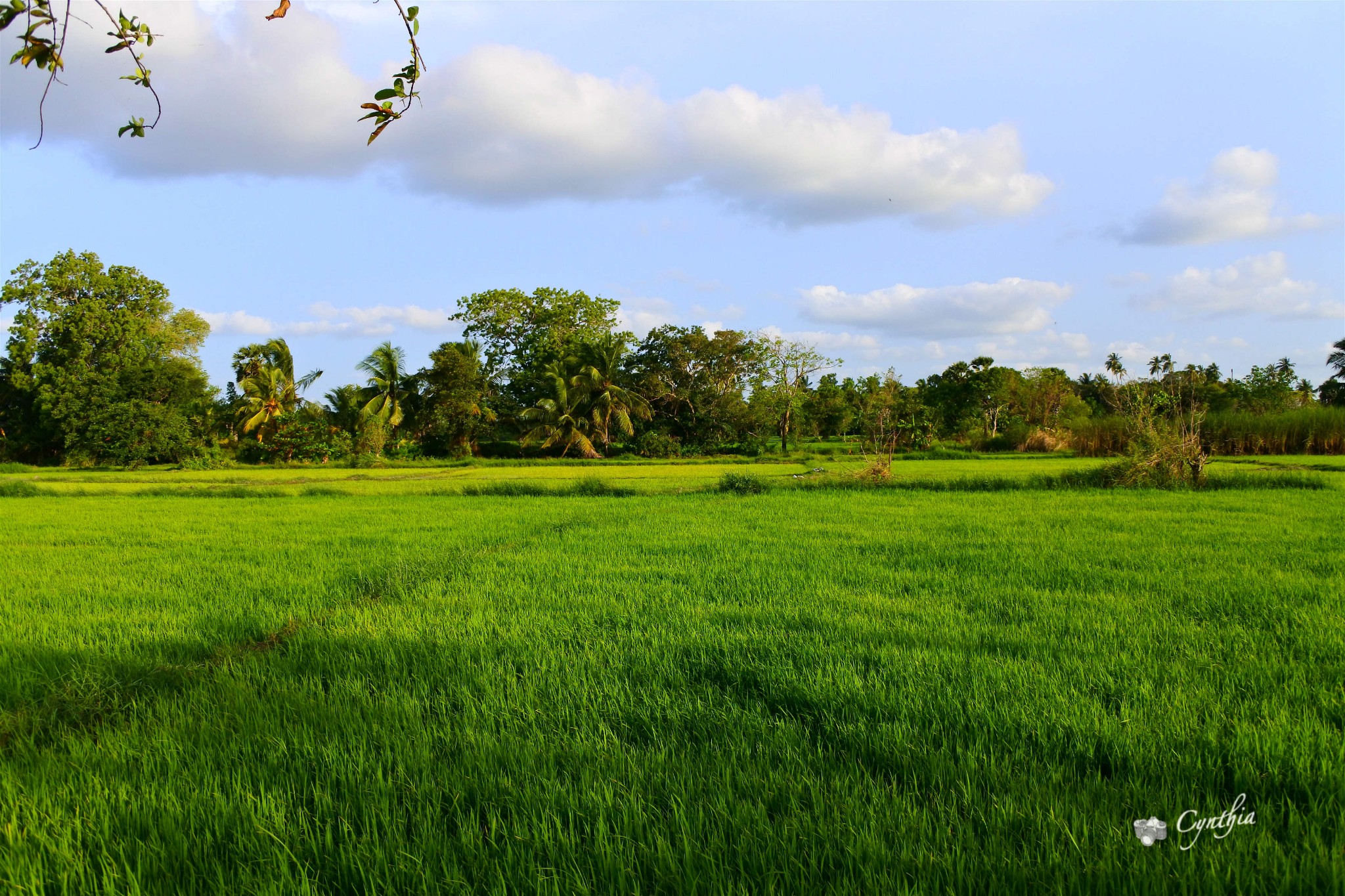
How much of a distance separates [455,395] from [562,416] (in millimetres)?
4584

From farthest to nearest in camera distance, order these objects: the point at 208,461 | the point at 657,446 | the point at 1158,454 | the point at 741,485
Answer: the point at 657,446
the point at 208,461
the point at 741,485
the point at 1158,454

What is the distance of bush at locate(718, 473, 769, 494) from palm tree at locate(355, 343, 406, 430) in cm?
1987

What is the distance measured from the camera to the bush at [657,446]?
30.0 metres

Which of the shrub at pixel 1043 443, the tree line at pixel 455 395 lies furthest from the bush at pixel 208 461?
the shrub at pixel 1043 443

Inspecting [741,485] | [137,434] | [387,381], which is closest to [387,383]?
[387,381]

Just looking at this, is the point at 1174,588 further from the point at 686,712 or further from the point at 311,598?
the point at 311,598

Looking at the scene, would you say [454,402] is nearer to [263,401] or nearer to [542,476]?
[263,401]

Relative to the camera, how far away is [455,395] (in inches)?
1128

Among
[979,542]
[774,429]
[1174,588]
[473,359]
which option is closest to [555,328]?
[473,359]

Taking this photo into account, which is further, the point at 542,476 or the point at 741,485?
the point at 542,476

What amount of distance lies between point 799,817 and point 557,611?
2855 millimetres

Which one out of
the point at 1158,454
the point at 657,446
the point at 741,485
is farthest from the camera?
the point at 657,446

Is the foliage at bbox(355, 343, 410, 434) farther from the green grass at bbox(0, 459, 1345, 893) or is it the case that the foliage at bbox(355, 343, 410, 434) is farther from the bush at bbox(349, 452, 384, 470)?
the green grass at bbox(0, 459, 1345, 893)

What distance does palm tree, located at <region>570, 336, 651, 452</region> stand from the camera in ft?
93.4
